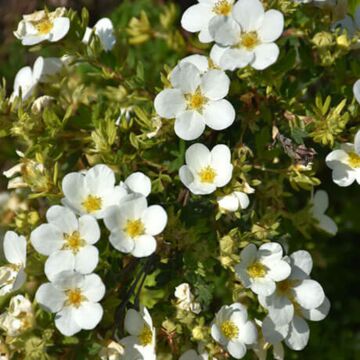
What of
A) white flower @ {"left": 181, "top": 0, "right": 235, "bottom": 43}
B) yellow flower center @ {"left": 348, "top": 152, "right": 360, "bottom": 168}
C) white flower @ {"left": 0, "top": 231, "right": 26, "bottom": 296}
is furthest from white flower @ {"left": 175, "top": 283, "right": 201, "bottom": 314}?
white flower @ {"left": 181, "top": 0, "right": 235, "bottom": 43}

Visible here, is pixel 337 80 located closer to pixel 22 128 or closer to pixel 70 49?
pixel 70 49

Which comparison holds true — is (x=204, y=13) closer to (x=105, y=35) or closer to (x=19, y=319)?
(x=105, y=35)

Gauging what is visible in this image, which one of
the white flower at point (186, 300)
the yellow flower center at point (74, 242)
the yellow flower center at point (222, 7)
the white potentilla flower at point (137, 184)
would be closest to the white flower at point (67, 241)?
the yellow flower center at point (74, 242)

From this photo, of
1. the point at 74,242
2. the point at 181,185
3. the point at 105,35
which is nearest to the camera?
the point at 74,242

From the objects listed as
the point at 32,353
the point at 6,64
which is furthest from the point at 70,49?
the point at 6,64

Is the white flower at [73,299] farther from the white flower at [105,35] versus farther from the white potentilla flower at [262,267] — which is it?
the white flower at [105,35]

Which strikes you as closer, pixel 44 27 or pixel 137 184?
pixel 137 184

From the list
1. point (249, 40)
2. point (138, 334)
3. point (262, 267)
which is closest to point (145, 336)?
point (138, 334)
